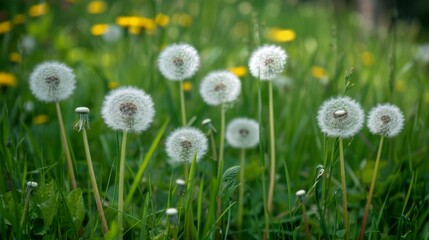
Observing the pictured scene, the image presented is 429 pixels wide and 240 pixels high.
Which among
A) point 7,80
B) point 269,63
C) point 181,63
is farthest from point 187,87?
point 269,63

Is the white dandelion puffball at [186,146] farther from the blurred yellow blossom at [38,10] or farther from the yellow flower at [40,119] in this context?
the blurred yellow blossom at [38,10]

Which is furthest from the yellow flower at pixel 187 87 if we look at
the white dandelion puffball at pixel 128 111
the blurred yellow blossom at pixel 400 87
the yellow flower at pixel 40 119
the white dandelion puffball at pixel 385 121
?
the white dandelion puffball at pixel 385 121

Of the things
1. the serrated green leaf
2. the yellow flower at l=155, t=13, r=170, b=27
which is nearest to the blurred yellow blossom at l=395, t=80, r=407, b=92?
the yellow flower at l=155, t=13, r=170, b=27

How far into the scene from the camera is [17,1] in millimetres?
3959

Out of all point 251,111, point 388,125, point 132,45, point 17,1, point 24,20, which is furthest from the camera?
point 17,1

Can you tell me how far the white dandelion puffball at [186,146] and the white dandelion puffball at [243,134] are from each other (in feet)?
0.99

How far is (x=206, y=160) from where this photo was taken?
190 cm

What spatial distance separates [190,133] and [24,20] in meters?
1.78

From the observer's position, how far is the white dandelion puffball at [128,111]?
1.35 meters

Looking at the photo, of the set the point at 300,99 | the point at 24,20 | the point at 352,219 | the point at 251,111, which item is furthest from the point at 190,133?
the point at 24,20

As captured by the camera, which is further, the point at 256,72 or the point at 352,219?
the point at 352,219

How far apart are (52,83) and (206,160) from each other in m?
0.65

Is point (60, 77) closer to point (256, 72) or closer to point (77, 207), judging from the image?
point (77, 207)

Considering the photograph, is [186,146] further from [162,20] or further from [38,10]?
[38,10]
